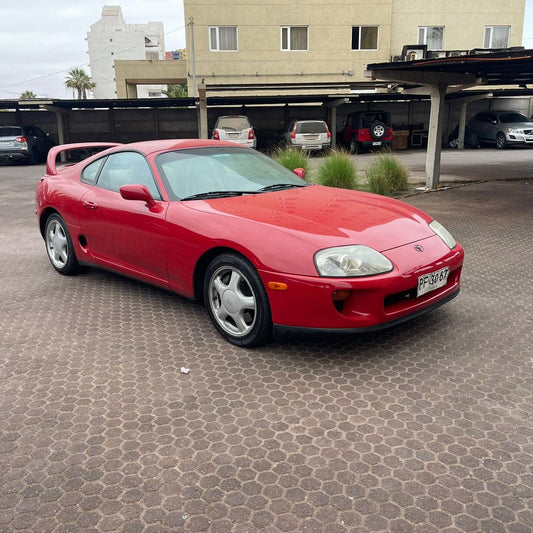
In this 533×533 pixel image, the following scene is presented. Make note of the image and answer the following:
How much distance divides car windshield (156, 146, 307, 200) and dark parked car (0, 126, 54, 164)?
1924 centimetres

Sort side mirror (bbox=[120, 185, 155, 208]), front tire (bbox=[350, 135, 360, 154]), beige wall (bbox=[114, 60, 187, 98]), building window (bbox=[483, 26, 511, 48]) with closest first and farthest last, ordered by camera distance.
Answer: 1. side mirror (bbox=[120, 185, 155, 208])
2. front tire (bbox=[350, 135, 360, 154])
3. building window (bbox=[483, 26, 511, 48])
4. beige wall (bbox=[114, 60, 187, 98])

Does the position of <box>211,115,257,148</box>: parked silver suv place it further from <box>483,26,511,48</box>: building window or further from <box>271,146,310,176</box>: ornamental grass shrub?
<box>483,26,511,48</box>: building window

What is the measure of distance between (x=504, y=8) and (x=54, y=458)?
32343 mm

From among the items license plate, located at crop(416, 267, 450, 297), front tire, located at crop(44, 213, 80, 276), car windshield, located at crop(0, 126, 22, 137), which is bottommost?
front tire, located at crop(44, 213, 80, 276)

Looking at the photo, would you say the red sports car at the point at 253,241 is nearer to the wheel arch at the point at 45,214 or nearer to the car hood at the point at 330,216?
the car hood at the point at 330,216

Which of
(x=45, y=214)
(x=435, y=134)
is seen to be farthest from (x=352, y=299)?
(x=435, y=134)

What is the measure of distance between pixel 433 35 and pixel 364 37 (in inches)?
148

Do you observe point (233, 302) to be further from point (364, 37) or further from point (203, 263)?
point (364, 37)

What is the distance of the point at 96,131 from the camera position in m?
26.4

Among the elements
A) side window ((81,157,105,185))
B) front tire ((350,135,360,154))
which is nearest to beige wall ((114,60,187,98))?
front tire ((350,135,360,154))

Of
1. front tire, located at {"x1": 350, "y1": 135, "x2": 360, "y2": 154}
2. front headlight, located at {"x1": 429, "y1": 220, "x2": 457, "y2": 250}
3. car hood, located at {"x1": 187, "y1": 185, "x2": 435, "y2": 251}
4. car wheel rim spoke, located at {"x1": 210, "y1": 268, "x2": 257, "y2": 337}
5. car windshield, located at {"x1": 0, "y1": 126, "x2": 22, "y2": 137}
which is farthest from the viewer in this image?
front tire, located at {"x1": 350, "y1": 135, "x2": 360, "y2": 154}

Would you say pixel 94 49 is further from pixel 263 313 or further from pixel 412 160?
pixel 263 313

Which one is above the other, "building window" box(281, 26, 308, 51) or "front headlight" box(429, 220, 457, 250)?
"building window" box(281, 26, 308, 51)

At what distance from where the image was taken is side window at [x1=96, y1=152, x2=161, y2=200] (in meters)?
4.52
